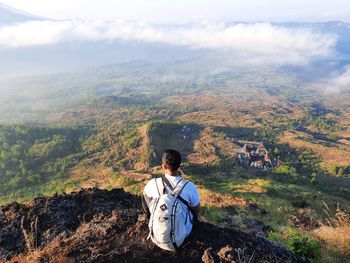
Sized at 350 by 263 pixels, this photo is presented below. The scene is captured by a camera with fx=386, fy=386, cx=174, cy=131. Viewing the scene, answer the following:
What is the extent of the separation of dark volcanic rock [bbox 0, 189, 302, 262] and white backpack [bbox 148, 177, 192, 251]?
346 millimetres

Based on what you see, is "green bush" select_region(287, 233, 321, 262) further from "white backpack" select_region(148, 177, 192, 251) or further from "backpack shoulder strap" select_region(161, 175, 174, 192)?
"backpack shoulder strap" select_region(161, 175, 174, 192)

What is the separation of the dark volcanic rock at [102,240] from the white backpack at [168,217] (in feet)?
1.13

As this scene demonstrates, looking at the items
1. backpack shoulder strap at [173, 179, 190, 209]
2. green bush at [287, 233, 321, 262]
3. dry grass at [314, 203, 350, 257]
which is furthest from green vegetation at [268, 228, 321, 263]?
backpack shoulder strap at [173, 179, 190, 209]

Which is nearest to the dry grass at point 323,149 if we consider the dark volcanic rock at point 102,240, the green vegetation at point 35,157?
the green vegetation at point 35,157

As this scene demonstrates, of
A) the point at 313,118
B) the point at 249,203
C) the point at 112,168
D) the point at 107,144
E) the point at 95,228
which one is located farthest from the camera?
the point at 313,118

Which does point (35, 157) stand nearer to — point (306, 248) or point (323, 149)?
point (323, 149)

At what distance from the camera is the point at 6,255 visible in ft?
25.7

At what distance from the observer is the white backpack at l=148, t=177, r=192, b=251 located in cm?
598

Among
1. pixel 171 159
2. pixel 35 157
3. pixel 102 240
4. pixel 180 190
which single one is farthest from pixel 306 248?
pixel 35 157

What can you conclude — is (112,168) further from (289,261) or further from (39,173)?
(289,261)

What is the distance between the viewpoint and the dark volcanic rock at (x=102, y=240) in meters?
6.43

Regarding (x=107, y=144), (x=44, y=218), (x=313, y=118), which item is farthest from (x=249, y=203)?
(x=313, y=118)

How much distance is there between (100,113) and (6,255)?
137 metres

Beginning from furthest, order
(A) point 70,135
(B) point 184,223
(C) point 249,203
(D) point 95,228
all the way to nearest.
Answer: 1. (A) point 70,135
2. (C) point 249,203
3. (D) point 95,228
4. (B) point 184,223
